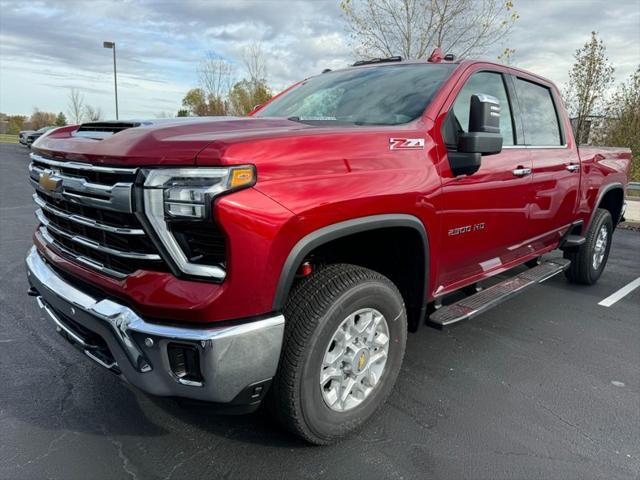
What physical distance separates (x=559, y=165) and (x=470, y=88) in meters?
1.39

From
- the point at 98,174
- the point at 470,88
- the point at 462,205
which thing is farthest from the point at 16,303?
the point at 470,88

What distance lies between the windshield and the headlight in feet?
3.42

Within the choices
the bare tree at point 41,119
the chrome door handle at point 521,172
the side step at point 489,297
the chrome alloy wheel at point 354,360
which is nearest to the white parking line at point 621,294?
the side step at point 489,297

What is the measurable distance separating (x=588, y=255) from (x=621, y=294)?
1.95ft

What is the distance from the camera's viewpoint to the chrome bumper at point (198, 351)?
74.3 inches

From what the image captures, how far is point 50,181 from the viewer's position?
241 cm

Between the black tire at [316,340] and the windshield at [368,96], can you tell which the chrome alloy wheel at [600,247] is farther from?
the black tire at [316,340]

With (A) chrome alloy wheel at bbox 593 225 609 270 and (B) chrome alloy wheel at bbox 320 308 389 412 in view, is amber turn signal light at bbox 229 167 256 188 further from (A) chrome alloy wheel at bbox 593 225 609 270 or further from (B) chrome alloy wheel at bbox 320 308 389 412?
(A) chrome alloy wheel at bbox 593 225 609 270

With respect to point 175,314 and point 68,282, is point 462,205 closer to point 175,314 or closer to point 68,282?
point 175,314

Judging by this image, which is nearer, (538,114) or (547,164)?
(547,164)

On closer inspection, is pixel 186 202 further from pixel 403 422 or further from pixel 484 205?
pixel 484 205

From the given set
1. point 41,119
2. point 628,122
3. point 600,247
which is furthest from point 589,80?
point 41,119

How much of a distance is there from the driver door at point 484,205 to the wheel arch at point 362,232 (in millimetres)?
185

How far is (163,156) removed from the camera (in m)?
1.88
